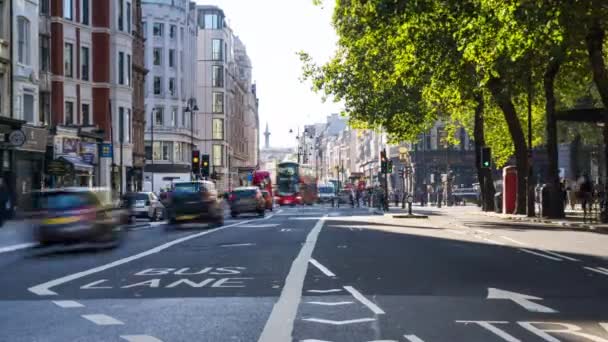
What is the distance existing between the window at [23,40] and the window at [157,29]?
55986 millimetres

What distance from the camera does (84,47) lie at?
58.3 metres

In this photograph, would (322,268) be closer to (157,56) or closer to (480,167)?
(480,167)

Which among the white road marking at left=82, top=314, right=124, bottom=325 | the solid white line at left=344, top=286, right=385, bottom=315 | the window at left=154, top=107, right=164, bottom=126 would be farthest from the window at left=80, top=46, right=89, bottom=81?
the white road marking at left=82, top=314, right=124, bottom=325

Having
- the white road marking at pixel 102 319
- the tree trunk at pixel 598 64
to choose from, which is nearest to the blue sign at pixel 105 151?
the tree trunk at pixel 598 64

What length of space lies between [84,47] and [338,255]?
42.7 metres

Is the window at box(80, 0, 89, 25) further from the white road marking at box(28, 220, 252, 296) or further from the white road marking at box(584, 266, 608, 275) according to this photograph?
the white road marking at box(584, 266, 608, 275)

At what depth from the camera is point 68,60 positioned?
56.5m

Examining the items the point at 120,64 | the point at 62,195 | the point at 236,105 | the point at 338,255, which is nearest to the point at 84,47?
the point at 120,64

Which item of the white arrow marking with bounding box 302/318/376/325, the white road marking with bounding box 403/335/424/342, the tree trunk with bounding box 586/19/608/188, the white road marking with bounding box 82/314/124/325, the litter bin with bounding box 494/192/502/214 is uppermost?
the tree trunk with bounding box 586/19/608/188

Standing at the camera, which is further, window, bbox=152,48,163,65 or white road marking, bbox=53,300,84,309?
window, bbox=152,48,163,65

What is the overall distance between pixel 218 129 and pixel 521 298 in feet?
359

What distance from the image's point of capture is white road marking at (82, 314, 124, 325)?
31.1 feet

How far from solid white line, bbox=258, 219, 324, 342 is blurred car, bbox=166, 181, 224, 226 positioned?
1811 centimetres

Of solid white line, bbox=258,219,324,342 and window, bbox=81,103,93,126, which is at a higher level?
window, bbox=81,103,93,126
